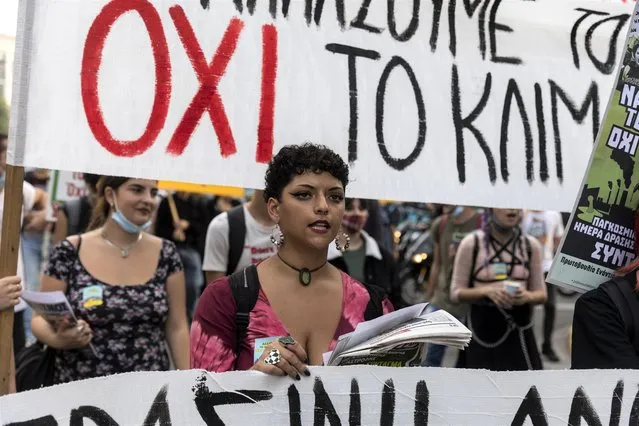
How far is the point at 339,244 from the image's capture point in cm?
315

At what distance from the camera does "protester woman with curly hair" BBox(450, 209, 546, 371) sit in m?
5.80

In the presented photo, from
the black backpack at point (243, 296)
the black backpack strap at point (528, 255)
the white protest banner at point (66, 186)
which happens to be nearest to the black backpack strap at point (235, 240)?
the black backpack strap at point (528, 255)

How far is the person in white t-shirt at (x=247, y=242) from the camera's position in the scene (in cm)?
504

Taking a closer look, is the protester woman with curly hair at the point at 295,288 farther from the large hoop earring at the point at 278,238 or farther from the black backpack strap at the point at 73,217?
the black backpack strap at the point at 73,217

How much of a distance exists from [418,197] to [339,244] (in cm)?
56

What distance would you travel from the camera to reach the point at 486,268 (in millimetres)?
6004

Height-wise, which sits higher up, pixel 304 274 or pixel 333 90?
pixel 333 90

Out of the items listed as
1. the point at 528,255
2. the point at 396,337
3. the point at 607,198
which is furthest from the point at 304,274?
the point at 528,255

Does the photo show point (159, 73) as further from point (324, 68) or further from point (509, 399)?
point (509, 399)

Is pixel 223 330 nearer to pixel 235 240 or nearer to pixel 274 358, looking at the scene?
pixel 274 358

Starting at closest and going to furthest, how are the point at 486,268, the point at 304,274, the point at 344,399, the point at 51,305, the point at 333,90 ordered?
the point at 344,399
the point at 304,274
the point at 333,90
the point at 51,305
the point at 486,268

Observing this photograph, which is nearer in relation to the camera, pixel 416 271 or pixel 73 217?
pixel 73 217

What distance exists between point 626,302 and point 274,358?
3.68ft

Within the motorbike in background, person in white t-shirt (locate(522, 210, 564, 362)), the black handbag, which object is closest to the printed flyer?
the black handbag
